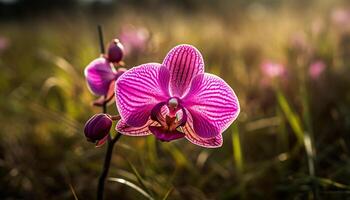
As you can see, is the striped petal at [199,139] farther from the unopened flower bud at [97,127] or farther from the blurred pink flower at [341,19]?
the blurred pink flower at [341,19]

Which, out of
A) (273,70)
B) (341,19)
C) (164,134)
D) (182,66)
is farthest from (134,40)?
(164,134)

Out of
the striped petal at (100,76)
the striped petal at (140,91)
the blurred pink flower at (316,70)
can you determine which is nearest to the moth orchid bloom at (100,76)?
the striped petal at (100,76)

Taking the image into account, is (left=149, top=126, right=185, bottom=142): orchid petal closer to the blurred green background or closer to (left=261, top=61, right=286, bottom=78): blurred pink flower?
the blurred green background

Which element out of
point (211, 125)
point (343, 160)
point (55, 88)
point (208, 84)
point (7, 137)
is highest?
point (208, 84)

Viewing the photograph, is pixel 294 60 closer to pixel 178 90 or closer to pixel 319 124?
pixel 319 124

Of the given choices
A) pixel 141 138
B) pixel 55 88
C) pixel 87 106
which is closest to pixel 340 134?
pixel 141 138

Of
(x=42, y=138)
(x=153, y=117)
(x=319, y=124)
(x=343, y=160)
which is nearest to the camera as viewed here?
(x=153, y=117)

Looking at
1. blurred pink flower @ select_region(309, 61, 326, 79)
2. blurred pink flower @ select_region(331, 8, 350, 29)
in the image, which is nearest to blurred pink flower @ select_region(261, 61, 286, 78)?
blurred pink flower @ select_region(309, 61, 326, 79)

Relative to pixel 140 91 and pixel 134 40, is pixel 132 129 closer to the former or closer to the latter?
pixel 140 91
